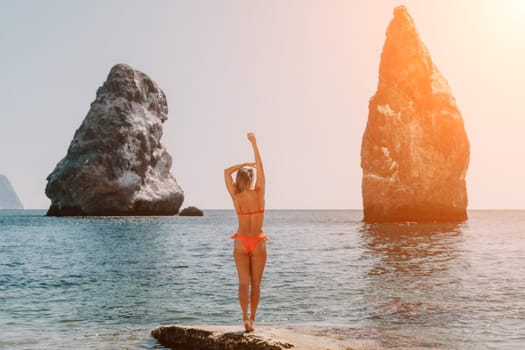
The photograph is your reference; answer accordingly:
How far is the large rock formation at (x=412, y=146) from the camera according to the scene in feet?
223

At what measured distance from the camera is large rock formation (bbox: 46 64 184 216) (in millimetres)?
96625

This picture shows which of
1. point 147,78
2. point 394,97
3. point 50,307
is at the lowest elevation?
point 50,307

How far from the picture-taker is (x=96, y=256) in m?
29.0

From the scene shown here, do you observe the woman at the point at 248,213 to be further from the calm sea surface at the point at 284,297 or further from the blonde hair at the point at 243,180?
the calm sea surface at the point at 284,297

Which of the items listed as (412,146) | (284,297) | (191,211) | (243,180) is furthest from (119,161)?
(243,180)

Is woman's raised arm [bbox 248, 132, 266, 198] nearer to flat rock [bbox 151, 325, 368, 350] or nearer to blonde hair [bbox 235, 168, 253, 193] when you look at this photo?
blonde hair [bbox 235, 168, 253, 193]

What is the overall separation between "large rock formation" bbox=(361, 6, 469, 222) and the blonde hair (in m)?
61.0

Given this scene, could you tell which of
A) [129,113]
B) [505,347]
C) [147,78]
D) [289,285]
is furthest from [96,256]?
[147,78]

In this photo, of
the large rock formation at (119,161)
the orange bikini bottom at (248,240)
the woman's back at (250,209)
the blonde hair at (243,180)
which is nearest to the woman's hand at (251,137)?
the blonde hair at (243,180)

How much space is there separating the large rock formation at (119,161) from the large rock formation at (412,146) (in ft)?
149

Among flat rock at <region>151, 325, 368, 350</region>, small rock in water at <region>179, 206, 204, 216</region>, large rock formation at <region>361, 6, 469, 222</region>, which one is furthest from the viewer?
small rock in water at <region>179, 206, 204, 216</region>

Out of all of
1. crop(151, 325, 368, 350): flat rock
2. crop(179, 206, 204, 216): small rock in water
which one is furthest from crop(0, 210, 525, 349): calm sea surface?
crop(179, 206, 204, 216): small rock in water

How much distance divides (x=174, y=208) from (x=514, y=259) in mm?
87735

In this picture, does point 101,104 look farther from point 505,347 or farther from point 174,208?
point 505,347
